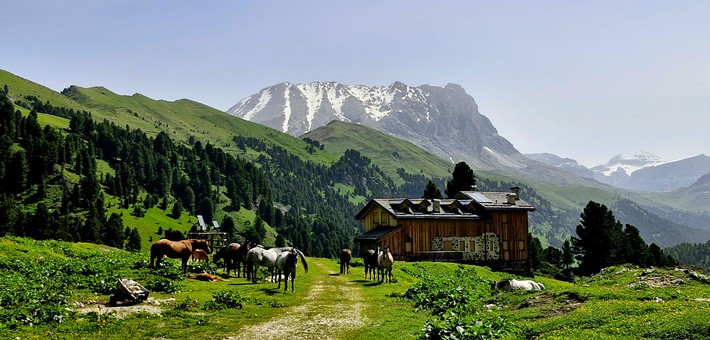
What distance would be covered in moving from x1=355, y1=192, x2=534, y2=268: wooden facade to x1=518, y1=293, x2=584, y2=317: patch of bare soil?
5177 cm

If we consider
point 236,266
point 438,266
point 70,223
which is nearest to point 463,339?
point 236,266

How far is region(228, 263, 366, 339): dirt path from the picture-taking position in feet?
70.8

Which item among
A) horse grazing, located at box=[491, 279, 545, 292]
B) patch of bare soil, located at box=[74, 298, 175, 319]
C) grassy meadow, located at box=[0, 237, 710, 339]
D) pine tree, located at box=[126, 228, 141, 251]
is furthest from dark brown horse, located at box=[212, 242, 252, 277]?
pine tree, located at box=[126, 228, 141, 251]

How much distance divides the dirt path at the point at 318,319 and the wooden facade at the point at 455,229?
4670 centimetres

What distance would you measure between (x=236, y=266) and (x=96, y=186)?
501 feet

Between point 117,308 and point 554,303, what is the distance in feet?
71.0

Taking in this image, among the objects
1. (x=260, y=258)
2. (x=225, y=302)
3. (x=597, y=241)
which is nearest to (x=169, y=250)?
(x=260, y=258)

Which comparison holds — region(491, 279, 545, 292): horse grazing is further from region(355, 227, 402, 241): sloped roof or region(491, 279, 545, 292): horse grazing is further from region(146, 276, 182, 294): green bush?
region(355, 227, 402, 241): sloped roof

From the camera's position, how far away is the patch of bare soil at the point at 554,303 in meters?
25.0

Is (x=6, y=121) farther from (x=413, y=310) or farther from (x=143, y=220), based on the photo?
(x=413, y=310)

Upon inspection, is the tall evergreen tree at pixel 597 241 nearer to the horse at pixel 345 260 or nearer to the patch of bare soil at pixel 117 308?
the horse at pixel 345 260

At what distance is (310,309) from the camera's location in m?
27.9

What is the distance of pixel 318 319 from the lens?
2506cm

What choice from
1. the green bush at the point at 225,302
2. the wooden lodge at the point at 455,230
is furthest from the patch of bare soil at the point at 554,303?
the wooden lodge at the point at 455,230
